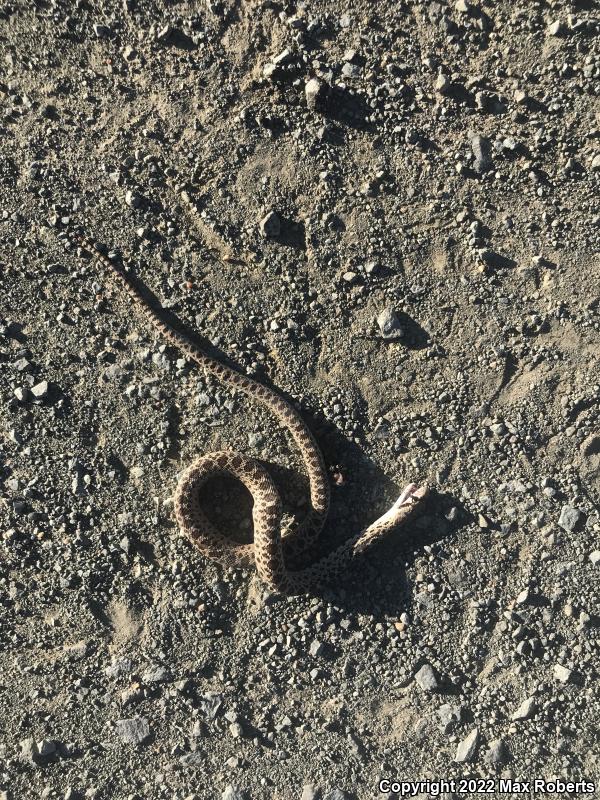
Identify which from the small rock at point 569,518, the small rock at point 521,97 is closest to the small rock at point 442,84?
the small rock at point 521,97

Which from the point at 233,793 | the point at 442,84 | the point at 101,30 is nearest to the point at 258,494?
the point at 233,793

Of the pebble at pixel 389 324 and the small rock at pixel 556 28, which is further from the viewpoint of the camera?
the pebble at pixel 389 324

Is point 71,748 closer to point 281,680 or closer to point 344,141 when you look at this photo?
point 281,680

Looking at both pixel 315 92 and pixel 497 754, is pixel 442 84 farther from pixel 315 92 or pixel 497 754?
pixel 497 754

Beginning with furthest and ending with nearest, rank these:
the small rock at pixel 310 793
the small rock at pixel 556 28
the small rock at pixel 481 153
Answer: the small rock at pixel 310 793 → the small rock at pixel 481 153 → the small rock at pixel 556 28

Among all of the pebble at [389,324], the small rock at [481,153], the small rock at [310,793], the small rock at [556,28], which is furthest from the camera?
the small rock at [310,793]

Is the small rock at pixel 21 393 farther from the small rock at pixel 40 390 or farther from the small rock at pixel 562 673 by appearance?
the small rock at pixel 562 673

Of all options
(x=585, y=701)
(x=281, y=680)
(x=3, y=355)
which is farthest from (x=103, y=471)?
(x=585, y=701)
